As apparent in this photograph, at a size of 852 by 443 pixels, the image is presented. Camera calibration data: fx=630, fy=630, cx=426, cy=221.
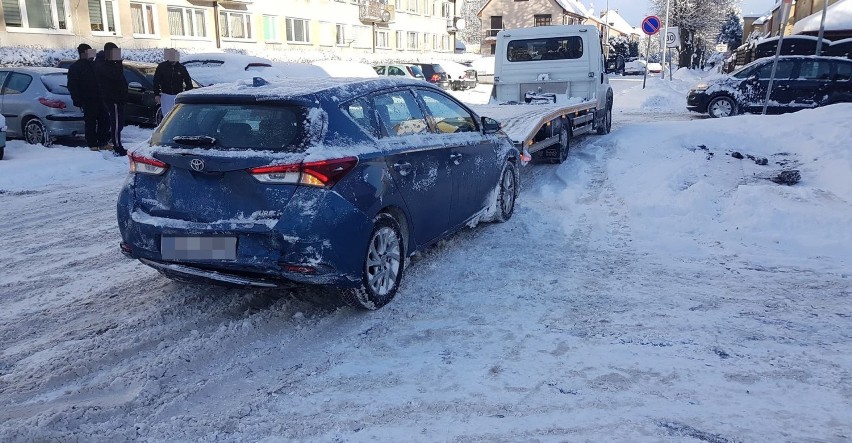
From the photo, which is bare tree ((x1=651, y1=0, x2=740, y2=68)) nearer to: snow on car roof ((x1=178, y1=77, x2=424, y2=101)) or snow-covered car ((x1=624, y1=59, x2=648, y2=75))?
snow-covered car ((x1=624, y1=59, x2=648, y2=75))

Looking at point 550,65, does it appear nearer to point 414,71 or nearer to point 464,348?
point 464,348

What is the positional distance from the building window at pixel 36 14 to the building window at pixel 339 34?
62.0ft

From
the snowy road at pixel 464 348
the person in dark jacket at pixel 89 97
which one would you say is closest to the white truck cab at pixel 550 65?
Result: the snowy road at pixel 464 348

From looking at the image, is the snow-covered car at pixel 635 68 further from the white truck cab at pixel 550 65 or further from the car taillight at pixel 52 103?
the car taillight at pixel 52 103

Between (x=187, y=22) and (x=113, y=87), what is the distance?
75.9ft

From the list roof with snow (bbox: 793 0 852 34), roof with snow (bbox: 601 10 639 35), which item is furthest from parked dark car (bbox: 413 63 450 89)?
roof with snow (bbox: 601 10 639 35)

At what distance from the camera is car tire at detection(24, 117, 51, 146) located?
1194 centimetres

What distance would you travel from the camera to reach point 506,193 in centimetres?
696

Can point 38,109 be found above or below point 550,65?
below

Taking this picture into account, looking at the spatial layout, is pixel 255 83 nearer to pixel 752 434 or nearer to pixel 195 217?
pixel 195 217

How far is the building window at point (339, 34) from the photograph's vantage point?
42000 mm

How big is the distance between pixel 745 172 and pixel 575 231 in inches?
137

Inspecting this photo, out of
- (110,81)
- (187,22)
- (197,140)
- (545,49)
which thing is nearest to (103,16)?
(187,22)

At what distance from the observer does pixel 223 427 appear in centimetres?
314
